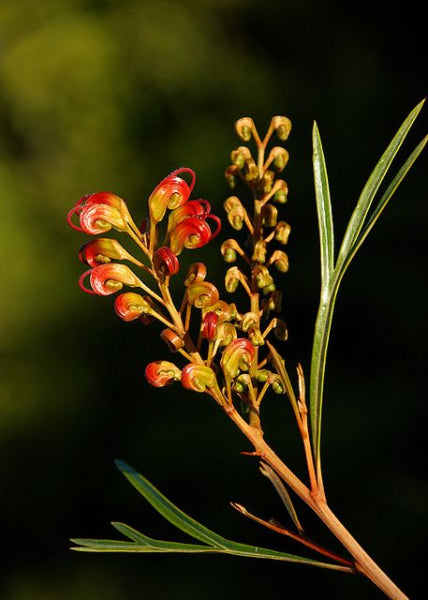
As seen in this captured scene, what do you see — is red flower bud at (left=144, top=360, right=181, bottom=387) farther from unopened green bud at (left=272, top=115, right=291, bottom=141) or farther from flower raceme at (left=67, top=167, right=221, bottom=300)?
unopened green bud at (left=272, top=115, right=291, bottom=141)

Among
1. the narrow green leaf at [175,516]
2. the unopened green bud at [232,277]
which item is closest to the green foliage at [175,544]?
the narrow green leaf at [175,516]

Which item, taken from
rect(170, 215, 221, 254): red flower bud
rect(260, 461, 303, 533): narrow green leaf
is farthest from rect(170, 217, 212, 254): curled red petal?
rect(260, 461, 303, 533): narrow green leaf

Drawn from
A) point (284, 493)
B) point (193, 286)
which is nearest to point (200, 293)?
point (193, 286)

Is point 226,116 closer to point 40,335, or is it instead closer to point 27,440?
point 40,335

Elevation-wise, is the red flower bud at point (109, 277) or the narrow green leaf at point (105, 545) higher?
the red flower bud at point (109, 277)

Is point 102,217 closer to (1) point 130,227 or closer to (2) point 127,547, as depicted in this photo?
(1) point 130,227

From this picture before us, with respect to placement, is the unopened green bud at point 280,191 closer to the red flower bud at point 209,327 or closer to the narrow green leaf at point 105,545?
the red flower bud at point 209,327
